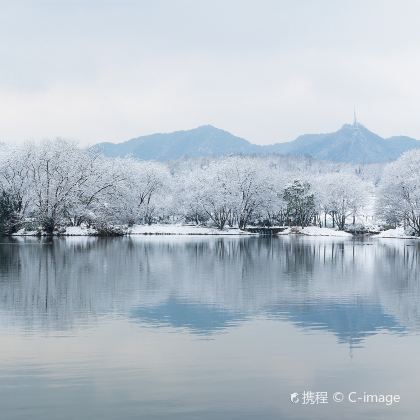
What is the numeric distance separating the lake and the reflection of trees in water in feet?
0.31

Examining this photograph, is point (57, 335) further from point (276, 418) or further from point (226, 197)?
point (226, 197)

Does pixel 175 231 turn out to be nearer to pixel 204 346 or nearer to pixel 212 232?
pixel 212 232

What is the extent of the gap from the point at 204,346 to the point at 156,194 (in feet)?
313

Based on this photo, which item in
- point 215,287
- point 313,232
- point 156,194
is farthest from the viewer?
point 156,194

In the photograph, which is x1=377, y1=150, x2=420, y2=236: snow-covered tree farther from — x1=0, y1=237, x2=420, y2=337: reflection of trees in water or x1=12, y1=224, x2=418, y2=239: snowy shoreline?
x1=0, y1=237, x2=420, y2=337: reflection of trees in water

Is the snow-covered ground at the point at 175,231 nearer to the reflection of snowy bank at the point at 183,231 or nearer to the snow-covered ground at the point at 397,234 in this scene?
the reflection of snowy bank at the point at 183,231

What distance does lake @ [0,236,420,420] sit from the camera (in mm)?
11262

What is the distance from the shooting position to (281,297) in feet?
80.6

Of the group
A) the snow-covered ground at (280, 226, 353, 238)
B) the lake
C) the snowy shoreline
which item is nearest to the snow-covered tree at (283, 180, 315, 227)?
the snowy shoreline

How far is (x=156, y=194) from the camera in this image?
11062 centimetres

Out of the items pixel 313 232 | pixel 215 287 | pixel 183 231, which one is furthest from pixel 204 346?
pixel 313 232

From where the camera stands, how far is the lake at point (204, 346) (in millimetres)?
11262

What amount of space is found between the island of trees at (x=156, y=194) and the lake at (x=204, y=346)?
47.0m

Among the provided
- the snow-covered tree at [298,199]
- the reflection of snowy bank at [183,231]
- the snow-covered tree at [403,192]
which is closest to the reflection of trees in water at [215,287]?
the reflection of snowy bank at [183,231]
